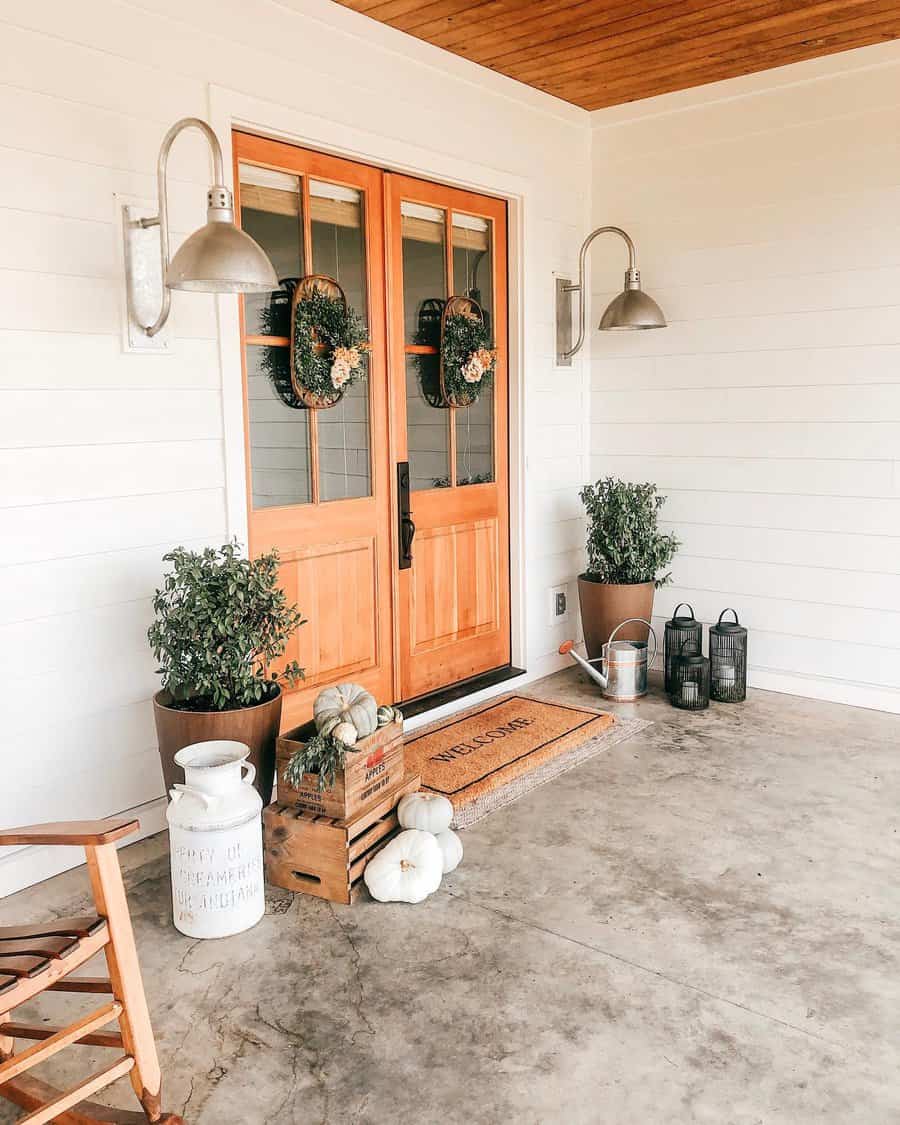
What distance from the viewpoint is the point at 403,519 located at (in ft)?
15.0

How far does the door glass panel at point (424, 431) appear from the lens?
181 inches

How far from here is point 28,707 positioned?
3.18 m

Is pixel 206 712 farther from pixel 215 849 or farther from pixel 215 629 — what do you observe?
pixel 215 849

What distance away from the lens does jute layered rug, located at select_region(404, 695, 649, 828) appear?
387 cm

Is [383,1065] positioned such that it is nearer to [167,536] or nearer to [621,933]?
[621,933]

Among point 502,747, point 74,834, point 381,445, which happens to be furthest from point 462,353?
point 74,834

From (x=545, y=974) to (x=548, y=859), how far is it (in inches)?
26.3

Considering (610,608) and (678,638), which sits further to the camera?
(610,608)

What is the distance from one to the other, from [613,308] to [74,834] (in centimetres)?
376

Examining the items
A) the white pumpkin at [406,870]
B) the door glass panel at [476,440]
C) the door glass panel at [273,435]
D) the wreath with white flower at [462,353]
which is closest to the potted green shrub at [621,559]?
the door glass panel at [476,440]

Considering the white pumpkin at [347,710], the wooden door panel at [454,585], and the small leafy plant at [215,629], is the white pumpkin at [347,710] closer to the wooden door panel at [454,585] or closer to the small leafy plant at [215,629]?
the small leafy plant at [215,629]

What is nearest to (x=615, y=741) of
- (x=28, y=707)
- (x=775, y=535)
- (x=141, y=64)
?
(x=775, y=535)

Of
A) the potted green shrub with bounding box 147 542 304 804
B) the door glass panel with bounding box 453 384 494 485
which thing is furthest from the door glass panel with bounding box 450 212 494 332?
the potted green shrub with bounding box 147 542 304 804

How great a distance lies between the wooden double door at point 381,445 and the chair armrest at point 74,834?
1871mm
